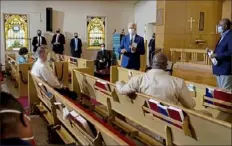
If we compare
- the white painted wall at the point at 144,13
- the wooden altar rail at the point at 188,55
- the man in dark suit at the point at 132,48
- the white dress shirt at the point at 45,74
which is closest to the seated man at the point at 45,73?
the white dress shirt at the point at 45,74

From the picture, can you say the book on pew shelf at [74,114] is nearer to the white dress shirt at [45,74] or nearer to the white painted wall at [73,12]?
the white dress shirt at [45,74]

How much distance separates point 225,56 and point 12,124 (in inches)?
107

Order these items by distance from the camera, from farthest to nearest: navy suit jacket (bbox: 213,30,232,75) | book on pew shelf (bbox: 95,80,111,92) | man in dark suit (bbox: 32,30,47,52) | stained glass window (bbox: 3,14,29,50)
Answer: stained glass window (bbox: 3,14,29,50) → man in dark suit (bbox: 32,30,47,52) → navy suit jacket (bbox: 213,30,232,75) → book on pew shelf (bbox: 95,80,111,92)

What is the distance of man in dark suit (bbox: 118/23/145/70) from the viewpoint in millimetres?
4523

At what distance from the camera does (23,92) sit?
19.4 ft

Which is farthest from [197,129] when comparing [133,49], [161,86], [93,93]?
[133,49]

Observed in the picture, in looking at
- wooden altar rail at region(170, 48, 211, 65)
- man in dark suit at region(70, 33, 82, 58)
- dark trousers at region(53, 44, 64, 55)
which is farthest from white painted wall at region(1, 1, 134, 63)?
wooden altar rail at region(170, 48, 211, 65)

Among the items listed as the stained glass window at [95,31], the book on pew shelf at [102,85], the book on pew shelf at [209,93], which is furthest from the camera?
the stained glass window at [95,31]

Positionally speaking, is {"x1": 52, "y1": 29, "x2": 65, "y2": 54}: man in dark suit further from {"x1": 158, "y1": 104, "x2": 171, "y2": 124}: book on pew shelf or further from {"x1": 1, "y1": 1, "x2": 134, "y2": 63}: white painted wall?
{"x1": 158, "y1": 104, "x2": 171, "y2": 124}: book on pew shelf

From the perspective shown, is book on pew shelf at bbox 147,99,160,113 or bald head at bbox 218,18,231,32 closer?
book on pew shelf at bbox 147,99,160,113

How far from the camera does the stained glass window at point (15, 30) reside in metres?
11.8

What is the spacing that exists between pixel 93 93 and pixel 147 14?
30.5 feet

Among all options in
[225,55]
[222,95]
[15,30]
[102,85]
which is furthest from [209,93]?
[15,30]

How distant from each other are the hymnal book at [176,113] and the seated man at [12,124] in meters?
1.08
